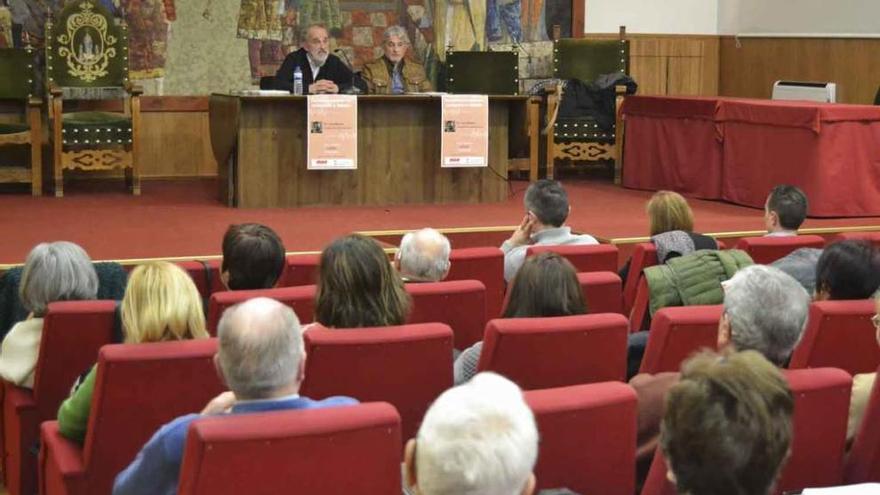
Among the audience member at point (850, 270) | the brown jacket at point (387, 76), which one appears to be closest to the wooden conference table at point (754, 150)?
the brown jacket at point (387, 76)

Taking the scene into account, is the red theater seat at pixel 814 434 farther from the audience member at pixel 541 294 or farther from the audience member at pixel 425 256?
the audience member at pixel 425 256

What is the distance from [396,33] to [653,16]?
10.0 feet

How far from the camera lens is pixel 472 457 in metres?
1.85

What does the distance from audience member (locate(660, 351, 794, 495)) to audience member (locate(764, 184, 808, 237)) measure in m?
3.75

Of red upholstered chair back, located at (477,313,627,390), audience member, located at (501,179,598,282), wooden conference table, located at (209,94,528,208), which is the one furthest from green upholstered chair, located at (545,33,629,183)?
red upholstered chair back, located at (477,313,627,390)

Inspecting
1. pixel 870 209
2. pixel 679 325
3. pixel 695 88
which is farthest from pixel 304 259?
pixel 695 88

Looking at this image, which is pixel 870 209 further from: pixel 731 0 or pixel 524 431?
pixel 524 431

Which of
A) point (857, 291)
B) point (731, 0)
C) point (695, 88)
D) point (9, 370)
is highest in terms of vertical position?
point (731, 0)

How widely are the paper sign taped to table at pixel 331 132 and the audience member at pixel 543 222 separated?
357 cm

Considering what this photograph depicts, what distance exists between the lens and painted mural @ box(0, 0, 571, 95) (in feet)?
34.6

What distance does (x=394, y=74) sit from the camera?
1098 cm

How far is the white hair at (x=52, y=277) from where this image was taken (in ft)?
12.4

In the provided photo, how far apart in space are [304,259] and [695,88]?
836 cm

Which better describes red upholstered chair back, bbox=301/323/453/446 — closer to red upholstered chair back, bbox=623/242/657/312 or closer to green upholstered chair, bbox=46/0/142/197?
red upholstered chair back, bbox=623/242/657/312
